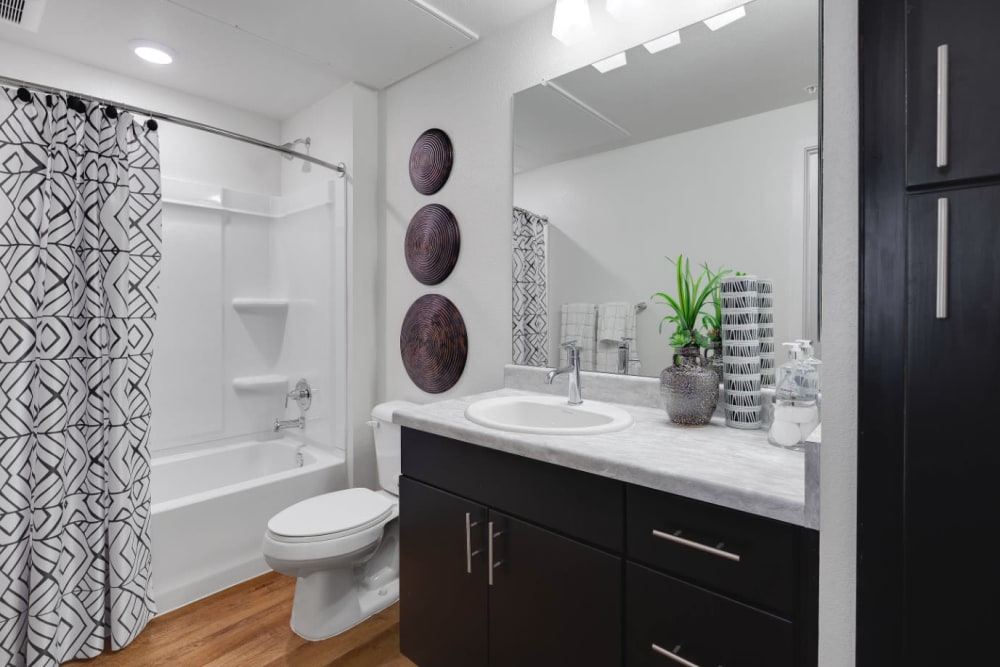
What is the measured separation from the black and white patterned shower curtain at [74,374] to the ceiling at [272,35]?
443 millimetres

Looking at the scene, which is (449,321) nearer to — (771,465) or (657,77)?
(657,77)

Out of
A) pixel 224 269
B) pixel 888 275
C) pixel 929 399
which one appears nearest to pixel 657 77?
pixel 888 275

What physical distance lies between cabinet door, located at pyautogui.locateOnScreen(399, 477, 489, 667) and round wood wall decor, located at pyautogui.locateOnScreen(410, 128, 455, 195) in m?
1.35

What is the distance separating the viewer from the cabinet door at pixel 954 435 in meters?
0.62

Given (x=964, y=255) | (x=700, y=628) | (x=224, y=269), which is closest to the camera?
(x=964, y=255)

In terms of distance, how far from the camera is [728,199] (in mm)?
1460

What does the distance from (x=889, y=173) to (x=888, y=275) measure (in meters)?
0.14

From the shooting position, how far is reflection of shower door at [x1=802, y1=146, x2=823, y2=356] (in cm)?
131

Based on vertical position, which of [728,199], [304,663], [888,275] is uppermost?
[728,199]

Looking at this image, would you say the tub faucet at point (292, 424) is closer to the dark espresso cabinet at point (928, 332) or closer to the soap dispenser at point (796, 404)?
the soap dispenser at point (796, 404)

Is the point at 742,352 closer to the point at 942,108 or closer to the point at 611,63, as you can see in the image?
the point at 942,108

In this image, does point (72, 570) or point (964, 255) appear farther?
point (72, 570)

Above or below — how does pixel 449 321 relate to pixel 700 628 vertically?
above

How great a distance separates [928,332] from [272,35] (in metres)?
2.41
